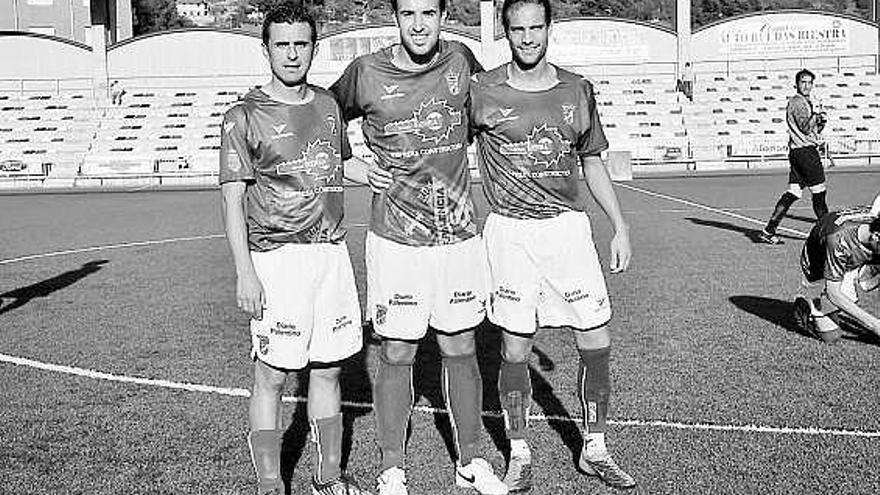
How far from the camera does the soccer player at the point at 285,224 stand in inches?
168

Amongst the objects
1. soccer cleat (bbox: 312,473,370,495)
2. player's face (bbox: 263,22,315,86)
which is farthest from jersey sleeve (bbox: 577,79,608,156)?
soccer cleat (bbox: 312,473,370,495)

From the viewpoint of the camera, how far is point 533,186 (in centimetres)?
469

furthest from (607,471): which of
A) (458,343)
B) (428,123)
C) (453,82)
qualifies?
(453,82)

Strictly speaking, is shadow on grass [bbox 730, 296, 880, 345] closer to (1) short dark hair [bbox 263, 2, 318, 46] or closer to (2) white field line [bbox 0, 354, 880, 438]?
(2) white field line [bbox 0, 354, 880, 438]

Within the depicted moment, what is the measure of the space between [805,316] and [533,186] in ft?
12.4

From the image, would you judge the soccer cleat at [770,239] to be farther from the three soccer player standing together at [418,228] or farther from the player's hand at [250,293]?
the player's hand at [250,293]

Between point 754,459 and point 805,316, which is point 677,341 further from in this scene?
point 754,459

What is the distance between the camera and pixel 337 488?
4.51 metres

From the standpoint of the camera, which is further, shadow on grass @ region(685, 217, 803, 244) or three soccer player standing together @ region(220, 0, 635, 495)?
shadow on grass @ region(685, 217, 803, 244)

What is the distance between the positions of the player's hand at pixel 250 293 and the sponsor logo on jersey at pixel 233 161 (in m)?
0.42

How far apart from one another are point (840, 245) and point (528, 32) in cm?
357

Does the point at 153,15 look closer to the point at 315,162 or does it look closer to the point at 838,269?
the point at 838,269

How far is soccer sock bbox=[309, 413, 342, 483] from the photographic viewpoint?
4.55 metres

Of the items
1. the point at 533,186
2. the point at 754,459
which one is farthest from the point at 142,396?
the point at 754,459
